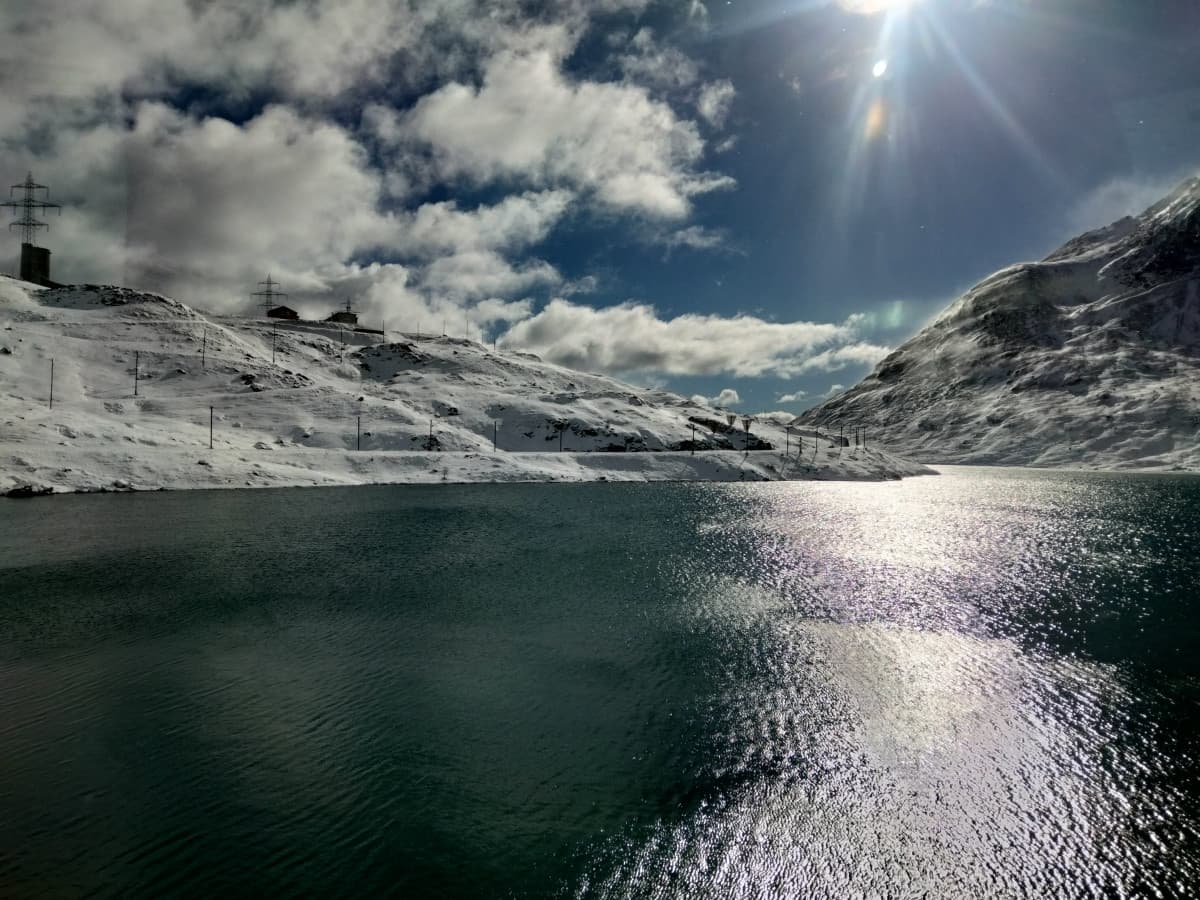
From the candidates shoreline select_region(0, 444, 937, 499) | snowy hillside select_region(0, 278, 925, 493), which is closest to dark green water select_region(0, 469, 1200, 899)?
shoreline select_region(0, 444, 937, 499)

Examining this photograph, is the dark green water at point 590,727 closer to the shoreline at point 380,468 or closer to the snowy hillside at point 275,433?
the shoreline at point 380,468

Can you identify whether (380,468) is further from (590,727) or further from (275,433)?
(590,727)

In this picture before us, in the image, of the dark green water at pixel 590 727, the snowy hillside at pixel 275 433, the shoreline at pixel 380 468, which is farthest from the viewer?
the snowy hillside at pixel 275 433

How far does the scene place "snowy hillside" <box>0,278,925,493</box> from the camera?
356 feet

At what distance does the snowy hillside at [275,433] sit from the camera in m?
109

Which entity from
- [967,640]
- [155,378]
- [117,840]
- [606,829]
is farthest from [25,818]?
[155,378]

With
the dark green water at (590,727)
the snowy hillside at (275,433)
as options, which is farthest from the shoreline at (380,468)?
the dark green water at (590,727)

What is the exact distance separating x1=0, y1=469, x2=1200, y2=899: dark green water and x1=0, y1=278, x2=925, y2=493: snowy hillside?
63.0m

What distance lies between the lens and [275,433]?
14462 cm

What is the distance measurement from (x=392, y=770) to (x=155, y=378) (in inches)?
7579

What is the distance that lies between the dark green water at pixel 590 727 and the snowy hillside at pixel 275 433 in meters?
63.0

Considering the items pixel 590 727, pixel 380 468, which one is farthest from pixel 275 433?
pixel 590 727

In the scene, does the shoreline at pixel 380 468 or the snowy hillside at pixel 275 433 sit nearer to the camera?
the shoreline at pixel 380 468

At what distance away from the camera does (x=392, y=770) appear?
2055cm
